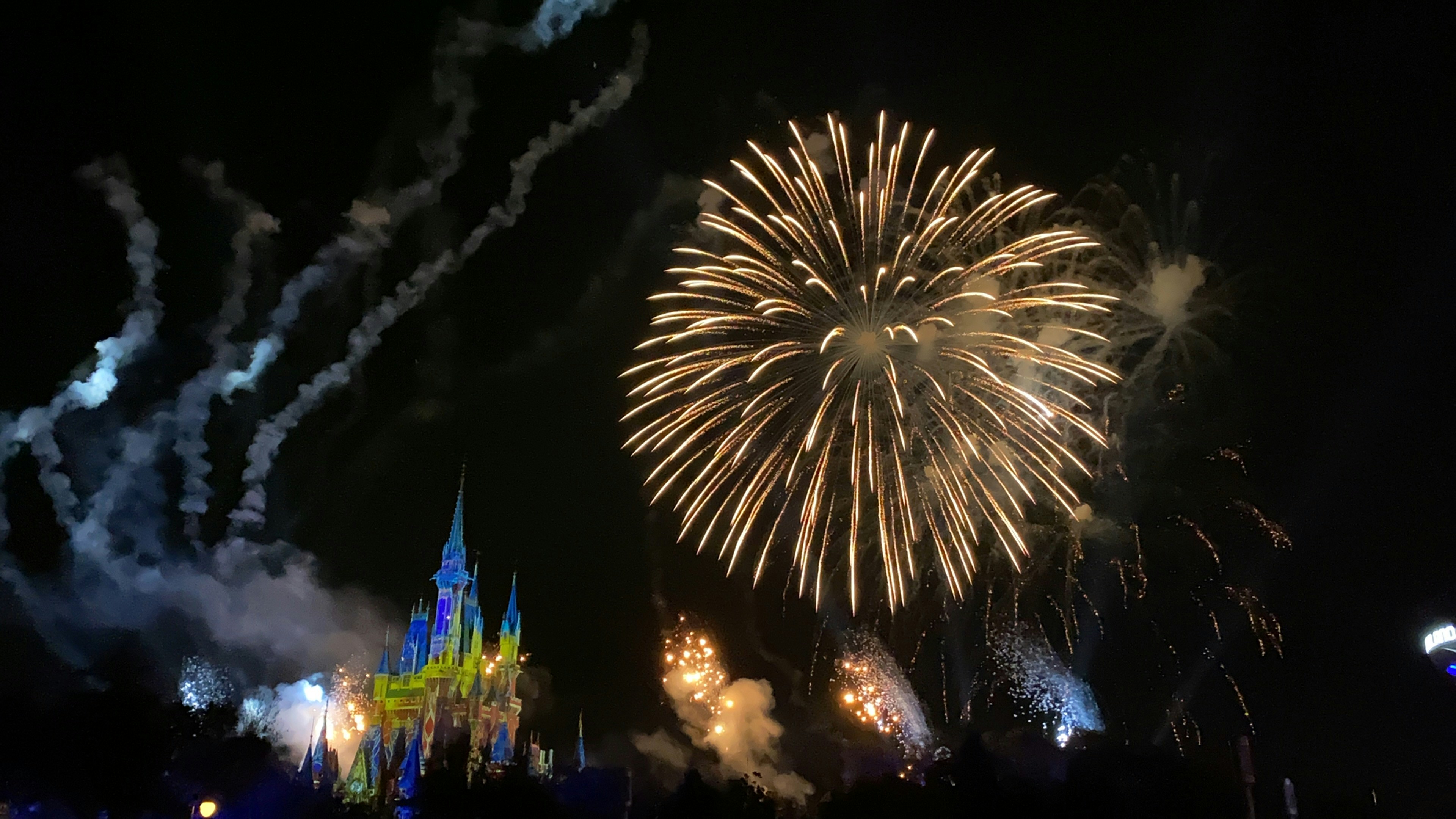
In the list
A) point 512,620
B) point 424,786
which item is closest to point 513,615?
point 512,620

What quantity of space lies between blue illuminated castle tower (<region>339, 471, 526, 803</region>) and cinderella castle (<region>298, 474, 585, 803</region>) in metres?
0.07

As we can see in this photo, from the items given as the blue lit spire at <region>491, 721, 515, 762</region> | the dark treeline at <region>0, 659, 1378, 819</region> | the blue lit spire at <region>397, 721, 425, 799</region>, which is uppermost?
the blue lit spire at <region>491, 721, 515, 762</region>

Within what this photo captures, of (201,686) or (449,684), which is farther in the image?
(449,684)

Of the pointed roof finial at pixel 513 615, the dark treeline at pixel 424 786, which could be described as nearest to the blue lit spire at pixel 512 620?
the pointed roof finial at pixel 513 615

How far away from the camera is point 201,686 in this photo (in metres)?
58.8

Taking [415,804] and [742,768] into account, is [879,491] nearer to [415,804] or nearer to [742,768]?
[415,804]

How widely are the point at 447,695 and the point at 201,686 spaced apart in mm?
27159

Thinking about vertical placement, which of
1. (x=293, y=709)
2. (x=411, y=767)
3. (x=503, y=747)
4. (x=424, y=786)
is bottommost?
(x=424, y=786)

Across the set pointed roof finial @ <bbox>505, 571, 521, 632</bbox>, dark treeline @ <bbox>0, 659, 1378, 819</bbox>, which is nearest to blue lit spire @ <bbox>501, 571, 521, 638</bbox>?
pointed roof finial @ <bbox>505, 571, 521, 632</bbox>

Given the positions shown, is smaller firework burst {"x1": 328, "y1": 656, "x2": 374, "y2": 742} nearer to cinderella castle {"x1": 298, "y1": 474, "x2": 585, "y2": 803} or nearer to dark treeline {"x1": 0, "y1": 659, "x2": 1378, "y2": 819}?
cinderella castle {"x1": 298, "y1": 474, "x2": 585, "y2": 803}

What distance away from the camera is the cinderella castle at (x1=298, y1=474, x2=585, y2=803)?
74375mm

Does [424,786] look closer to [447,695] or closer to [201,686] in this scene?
[201,686]

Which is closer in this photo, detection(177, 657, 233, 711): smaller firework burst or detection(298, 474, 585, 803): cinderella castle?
detection(177, 657, 233, 711): smaller firework burst

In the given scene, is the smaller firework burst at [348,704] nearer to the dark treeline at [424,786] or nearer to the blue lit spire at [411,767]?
the blue lit spire at [411,767]
